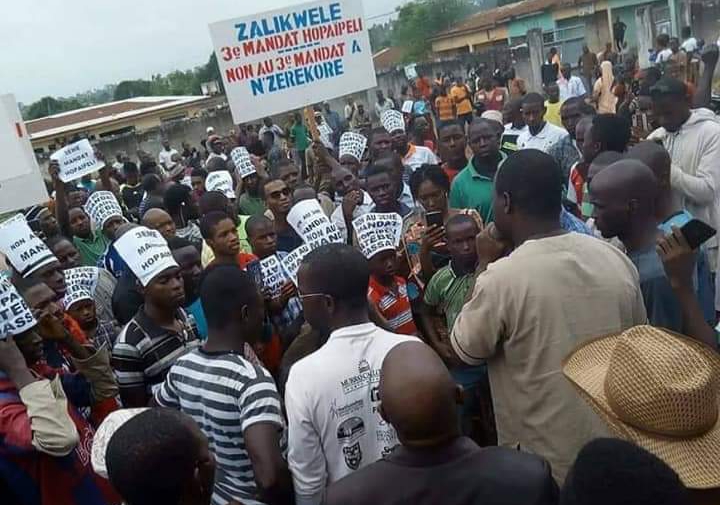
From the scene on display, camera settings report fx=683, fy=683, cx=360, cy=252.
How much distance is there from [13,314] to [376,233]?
6.12 feet

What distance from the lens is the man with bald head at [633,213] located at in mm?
2797

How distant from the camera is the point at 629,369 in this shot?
1.76m

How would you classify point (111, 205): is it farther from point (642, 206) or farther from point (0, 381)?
point (642, 206)

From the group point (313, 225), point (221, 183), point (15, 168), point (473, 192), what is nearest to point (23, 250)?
point (15, 168)

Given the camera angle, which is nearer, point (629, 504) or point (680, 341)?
point (629, 504)

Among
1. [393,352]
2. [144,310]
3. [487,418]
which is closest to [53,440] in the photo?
[144,310]

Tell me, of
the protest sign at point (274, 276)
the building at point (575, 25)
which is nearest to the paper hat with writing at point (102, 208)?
the protest sign at point (274, 276)

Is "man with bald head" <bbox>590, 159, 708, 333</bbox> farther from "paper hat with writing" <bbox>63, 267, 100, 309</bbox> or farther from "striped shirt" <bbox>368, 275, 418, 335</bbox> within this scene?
"paper hat with writing" <bbox>63, 267, 100, 309</bbox>

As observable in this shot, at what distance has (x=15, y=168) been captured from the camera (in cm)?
561

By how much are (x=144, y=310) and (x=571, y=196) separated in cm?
351

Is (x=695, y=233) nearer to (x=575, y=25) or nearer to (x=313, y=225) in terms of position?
(x=313, y=225)

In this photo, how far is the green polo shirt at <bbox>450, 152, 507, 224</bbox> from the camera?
206 inches

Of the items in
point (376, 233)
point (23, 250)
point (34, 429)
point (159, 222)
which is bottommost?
point (34, 429)

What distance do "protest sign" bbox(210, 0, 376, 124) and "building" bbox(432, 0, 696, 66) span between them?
16.4 metres
